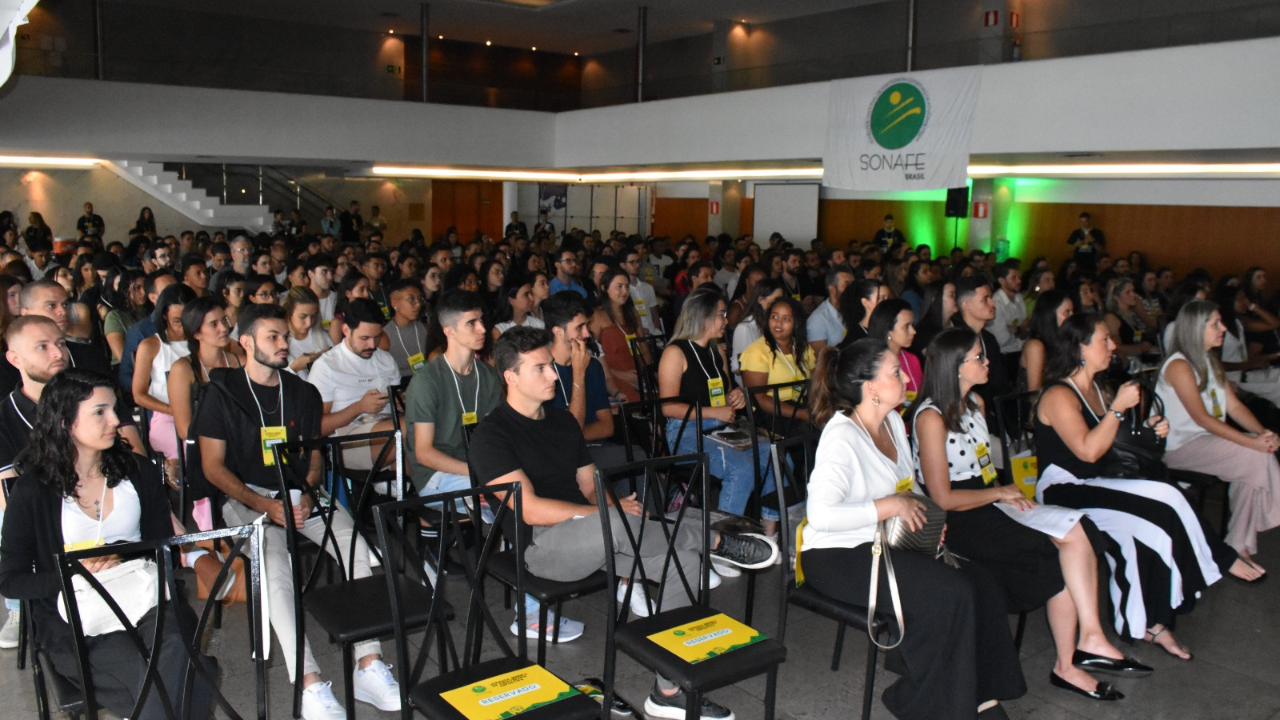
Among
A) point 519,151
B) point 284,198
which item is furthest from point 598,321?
point 284,198

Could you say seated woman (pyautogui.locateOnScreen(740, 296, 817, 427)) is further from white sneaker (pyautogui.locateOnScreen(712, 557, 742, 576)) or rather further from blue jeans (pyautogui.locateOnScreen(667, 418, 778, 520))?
white sneaker (pyautogui.locateOnScreen(712, 557, 742, 576))

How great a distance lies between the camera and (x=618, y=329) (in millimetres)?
5961

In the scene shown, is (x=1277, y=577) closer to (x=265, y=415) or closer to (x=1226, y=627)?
(x=1226, y=627)

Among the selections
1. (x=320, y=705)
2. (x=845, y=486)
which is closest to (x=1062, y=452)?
(x=845, y=486)

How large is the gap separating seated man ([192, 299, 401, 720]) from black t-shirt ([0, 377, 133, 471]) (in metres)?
0.34

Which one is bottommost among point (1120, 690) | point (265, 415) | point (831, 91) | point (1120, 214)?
point (1120, 690)

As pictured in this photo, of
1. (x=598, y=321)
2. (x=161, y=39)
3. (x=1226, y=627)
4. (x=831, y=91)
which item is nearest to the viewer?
(x=1226, y=627)

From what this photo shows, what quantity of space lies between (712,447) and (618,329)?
1.64 metres

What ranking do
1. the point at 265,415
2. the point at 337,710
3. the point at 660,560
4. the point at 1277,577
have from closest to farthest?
the point at 337,710, the point at 660,560, the point at 265,415, the point at 1277,577

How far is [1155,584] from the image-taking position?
359 centimetres

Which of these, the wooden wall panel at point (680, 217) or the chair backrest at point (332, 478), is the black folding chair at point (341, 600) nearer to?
the chair backrest at point (332, 478)

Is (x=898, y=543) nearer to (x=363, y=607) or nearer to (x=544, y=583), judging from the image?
(x=544, y=583)

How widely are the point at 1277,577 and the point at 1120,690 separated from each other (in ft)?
5.60

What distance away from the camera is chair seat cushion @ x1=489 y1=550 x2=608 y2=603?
2916mm
